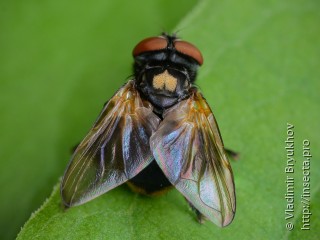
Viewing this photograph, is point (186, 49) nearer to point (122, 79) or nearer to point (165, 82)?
point (165, 82)

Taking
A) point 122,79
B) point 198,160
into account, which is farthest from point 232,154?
point 122,79

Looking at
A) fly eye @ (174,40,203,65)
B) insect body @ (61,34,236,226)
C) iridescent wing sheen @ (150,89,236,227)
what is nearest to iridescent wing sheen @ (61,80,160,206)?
insect body @ (61,34,236,226)

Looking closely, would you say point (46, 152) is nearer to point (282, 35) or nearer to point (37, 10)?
point (37, 10)

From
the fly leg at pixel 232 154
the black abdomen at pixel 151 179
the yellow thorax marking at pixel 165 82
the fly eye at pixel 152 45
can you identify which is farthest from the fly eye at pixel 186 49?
the black abdomen at pixel 151 179

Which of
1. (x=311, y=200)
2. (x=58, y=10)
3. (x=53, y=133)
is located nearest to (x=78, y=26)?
(x=58, y=10)

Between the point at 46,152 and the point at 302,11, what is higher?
the point at 302,11

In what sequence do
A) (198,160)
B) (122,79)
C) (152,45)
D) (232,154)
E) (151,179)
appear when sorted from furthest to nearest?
1. (122,79)
2. (232,154)
3. (152,45)
4. (151,179)
5. (198,160)

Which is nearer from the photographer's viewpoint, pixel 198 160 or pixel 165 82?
pixel 198 160

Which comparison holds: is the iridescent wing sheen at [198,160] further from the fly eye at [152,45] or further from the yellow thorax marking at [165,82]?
the fly eye at [152,45]
